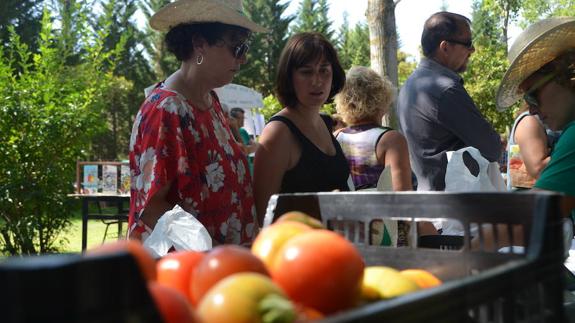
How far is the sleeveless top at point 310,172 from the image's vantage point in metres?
2.99

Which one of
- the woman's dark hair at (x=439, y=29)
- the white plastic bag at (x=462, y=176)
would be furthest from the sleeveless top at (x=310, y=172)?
the woman's dark hair at (x=439, y=29)

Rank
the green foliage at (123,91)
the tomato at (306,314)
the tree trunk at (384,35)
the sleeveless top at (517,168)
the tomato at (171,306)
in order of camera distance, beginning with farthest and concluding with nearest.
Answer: the green foliage at (123,91), the tree trunk at (384,35), the sleeveless top at (517,168), the tomato at (306,314), the tomato at (171,306)

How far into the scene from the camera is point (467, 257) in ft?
4.49

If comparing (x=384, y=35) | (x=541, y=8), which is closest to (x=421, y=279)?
(x=384, y=35)

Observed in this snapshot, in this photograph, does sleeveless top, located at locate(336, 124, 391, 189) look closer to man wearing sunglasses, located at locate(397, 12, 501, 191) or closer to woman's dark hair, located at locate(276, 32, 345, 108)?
man wearing sunglasses, located at locate(397, 12, 501, 191)

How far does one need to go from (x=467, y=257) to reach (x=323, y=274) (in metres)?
0.48

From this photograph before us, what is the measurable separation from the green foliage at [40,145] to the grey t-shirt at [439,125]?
4.94 meters

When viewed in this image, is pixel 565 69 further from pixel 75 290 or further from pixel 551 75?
pixel 75 290

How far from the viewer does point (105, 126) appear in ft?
28.1

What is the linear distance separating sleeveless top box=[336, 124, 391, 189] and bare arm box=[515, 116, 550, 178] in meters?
0.80

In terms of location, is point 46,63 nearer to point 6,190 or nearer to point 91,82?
point 91,82

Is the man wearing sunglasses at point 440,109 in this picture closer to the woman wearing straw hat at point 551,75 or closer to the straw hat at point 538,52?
the straw hat at point 538,52

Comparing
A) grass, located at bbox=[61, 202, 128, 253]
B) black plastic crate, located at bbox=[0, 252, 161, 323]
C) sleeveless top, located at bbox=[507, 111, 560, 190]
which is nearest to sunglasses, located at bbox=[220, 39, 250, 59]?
sleeveless top, located at bbox=[507, 111, 560, 190]

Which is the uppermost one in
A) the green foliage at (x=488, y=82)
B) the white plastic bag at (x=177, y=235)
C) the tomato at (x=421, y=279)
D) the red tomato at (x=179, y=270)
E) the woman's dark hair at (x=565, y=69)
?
the green foliage at (x=488, y=82)
